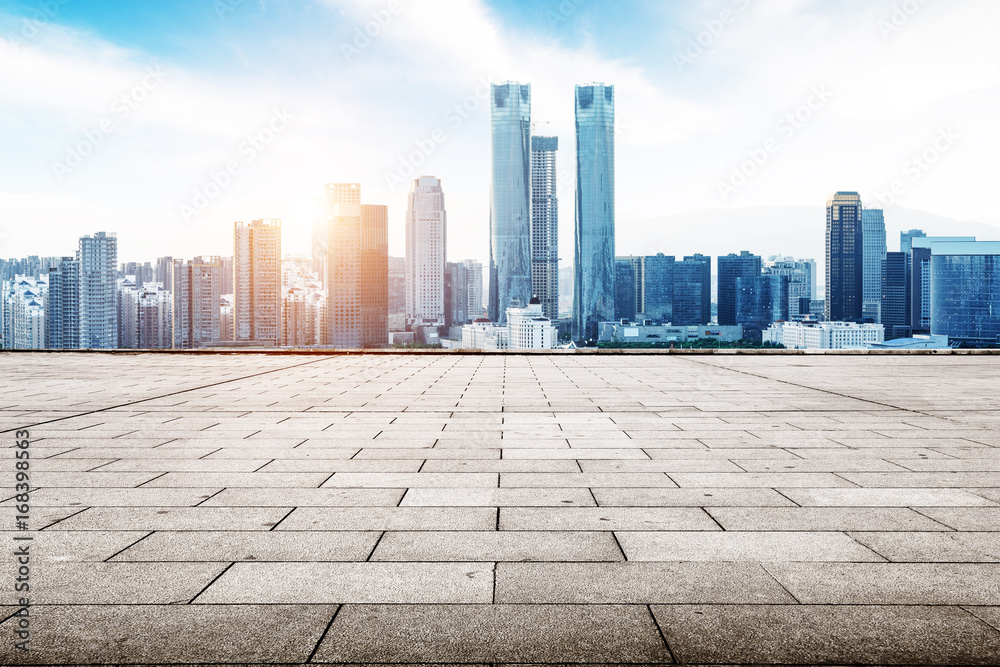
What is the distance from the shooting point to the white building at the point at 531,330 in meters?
158

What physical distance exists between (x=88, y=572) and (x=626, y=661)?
3.31 metres

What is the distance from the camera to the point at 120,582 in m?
3.96

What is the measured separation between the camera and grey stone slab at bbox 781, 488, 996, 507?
557 cm

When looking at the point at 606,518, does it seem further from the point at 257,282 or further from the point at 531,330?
the point at 531,330

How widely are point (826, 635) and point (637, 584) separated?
1021 mm

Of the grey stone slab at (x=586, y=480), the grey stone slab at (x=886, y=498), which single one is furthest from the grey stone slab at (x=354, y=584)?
the grey stone slab at (x=886, y=498)

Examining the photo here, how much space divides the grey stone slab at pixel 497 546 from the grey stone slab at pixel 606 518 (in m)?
0.17

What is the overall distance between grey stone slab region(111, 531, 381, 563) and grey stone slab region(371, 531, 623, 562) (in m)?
0.19

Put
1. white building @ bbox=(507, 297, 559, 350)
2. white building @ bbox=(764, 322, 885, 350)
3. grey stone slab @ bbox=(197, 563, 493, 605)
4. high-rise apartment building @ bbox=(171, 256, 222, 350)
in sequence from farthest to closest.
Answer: white building @ bbox=(507, 297, 559, 350) → white building @ bbox=(764, 322, 885, 350) → high-rise apartment building @ bbox=(171, 256, 222, 350) → grey stone slab @ bbox=(197, 563, 493, 605)

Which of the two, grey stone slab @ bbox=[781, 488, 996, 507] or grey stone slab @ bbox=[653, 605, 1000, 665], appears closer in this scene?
grey stone slab @ bbox=[653, 605, 1000, 665]

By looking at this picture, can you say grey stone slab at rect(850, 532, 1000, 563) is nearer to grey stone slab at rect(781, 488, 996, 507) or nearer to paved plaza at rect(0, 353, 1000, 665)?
paved plaza at rect(0, 353, 1000, 665)

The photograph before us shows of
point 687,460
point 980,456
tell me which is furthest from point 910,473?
point 687,460

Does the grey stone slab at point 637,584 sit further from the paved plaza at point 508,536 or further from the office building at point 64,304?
the office building at point 64,304

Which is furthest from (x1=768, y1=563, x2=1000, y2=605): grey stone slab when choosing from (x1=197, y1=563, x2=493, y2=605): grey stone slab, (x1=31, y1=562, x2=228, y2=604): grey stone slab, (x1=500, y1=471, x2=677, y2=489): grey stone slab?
(x1=31, y1=562, x2=228, y2=604): grey stone slab
